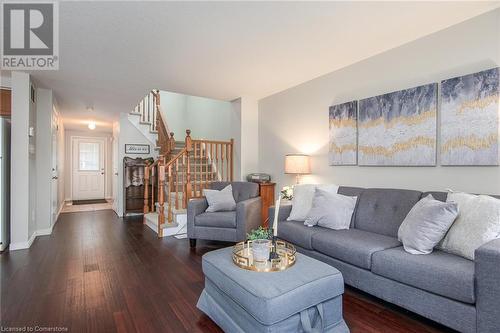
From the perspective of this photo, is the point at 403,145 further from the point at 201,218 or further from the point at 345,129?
the point at 201,218

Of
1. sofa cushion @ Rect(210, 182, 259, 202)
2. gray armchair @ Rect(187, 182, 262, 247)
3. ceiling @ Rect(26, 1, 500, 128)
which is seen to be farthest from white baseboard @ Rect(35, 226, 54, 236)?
sofa cushion @ Rect(210, 182, 259, 202)

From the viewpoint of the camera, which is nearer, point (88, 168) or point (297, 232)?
point (297, 232)

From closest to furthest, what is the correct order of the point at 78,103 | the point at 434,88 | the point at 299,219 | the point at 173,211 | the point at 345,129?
the point at 434,88 → the point at 299,219 → the point at 345,129 → the point at 173,211 → the point at 78,103

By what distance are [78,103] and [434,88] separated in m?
5.93

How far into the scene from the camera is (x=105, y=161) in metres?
8.74

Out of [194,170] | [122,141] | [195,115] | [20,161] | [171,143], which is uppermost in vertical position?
[195,115]

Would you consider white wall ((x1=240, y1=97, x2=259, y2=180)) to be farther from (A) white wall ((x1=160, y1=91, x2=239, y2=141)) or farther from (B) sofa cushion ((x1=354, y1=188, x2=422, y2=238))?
(B) sofa cushion ((x1=354, y1=188, x2=422, y2=238))

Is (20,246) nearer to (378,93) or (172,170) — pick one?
(172,170)

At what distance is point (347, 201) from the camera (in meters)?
2.83

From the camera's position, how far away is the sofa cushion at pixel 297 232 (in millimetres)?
2658

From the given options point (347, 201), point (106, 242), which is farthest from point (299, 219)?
point (106, 242)

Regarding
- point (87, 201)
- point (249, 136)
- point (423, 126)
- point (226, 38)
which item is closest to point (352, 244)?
point (423, 126)

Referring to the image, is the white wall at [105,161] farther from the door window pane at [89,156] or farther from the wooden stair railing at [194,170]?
the wooden stair railing at [194,170]

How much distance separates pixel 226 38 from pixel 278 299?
2.39 metres
